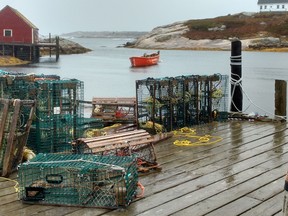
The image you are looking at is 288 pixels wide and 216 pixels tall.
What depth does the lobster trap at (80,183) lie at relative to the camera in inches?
211

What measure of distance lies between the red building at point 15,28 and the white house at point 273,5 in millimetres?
105782

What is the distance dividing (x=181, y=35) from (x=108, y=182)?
11397cm


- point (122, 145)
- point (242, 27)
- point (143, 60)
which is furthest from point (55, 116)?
point (242, 27)

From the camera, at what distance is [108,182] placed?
18.1ft

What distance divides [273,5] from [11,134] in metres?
156

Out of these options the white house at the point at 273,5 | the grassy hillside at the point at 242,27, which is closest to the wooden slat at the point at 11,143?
the grassy hillside at the point at 242,27

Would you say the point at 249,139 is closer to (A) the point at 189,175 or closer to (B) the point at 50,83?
(A) the point at 189,175

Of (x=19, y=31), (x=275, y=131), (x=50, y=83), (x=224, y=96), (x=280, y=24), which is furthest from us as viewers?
(x=280, y=24)

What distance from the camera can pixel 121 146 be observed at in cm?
660

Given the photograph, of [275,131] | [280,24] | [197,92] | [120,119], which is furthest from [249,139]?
[280,24]

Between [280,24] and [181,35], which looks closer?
[280,24]

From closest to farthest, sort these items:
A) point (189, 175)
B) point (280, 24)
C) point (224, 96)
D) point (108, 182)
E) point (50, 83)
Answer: point (108, 182)
point (189, 175)
point (50, 83)
point (224, 96)
point (280, 24)

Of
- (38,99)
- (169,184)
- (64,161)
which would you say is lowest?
(169,184)

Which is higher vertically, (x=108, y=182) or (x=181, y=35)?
(x=181, y=35)
